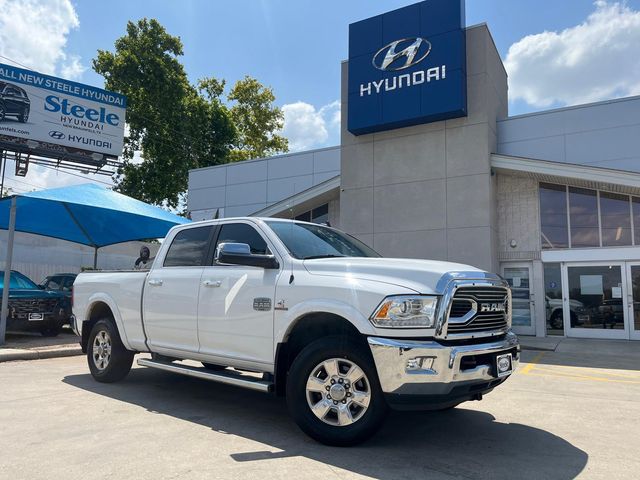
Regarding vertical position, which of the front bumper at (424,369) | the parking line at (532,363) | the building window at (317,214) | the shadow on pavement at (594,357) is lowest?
the parking line at (532,363)

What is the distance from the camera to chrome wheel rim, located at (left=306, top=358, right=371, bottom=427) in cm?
420

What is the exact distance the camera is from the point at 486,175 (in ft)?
46.9

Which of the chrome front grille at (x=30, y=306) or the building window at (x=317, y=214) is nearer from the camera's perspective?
the chrome front grille at (x=30, y=306)

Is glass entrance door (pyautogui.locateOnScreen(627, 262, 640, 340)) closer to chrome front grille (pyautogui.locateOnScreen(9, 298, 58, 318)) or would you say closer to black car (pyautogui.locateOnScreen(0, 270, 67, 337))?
black car (pyautogui.locateOnScreen(0, 270, 67, 337))

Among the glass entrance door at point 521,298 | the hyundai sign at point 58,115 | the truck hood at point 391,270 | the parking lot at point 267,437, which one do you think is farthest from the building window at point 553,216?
the hyundai sign at point 58,115

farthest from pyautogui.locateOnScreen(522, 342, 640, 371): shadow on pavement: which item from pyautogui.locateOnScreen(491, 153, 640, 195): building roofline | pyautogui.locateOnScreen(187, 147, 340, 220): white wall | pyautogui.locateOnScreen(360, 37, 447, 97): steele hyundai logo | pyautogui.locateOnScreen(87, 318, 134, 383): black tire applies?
pyautogui.locateOnScreen(187, 147, 340, 220): white wall

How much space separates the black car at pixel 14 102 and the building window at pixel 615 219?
1028 inches

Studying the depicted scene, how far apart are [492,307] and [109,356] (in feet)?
16.1

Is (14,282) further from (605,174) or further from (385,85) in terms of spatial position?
(605,174)

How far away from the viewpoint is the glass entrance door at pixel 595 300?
1367cm

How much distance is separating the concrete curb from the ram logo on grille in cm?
862

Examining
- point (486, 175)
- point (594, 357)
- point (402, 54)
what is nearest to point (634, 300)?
point (594, 357)

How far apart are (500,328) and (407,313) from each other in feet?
3.81

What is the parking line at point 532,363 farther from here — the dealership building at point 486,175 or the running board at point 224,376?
the running board at point 224,376
